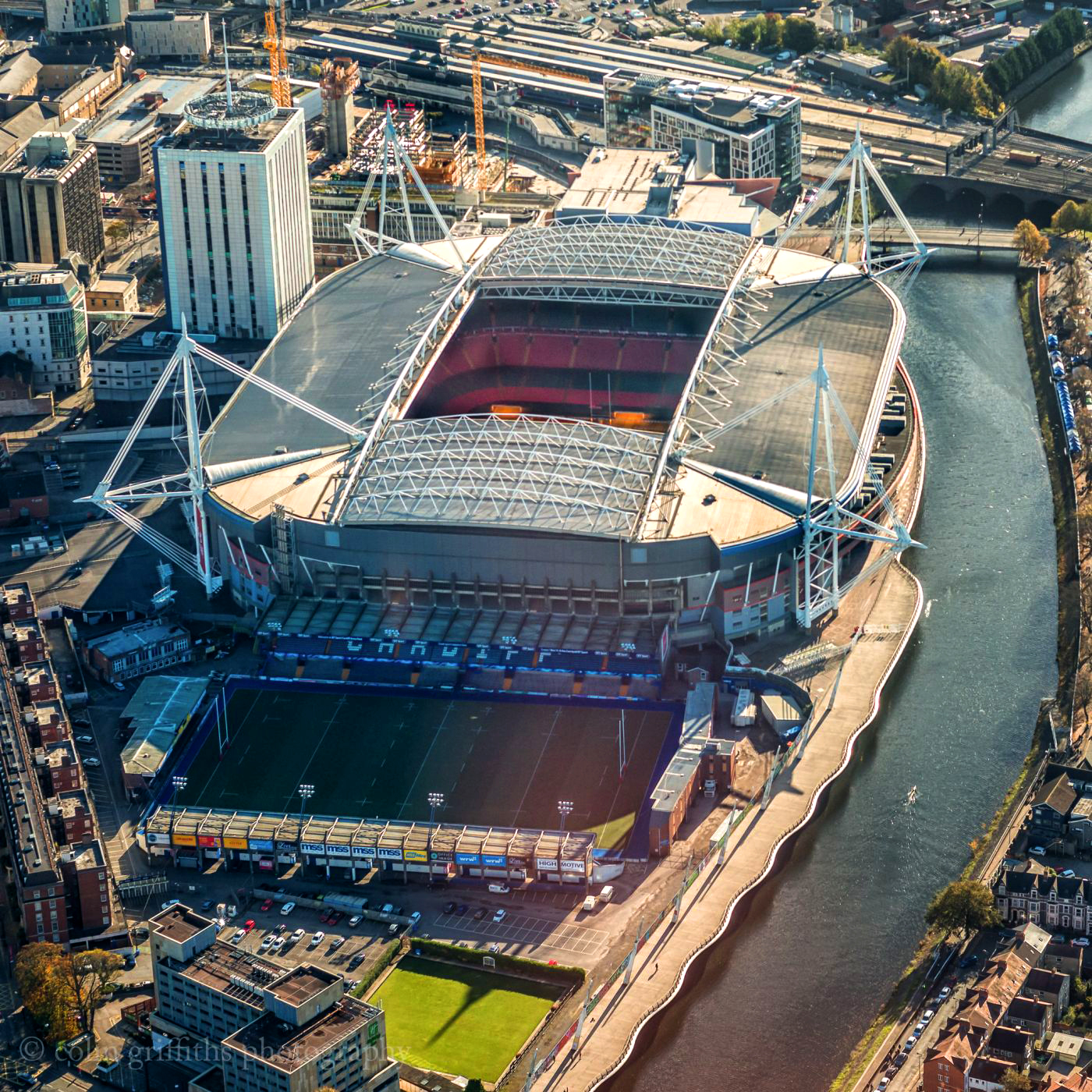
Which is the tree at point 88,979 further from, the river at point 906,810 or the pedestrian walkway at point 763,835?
the river at point 906,810

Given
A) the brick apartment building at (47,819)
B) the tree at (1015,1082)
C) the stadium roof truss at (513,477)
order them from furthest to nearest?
the stadium roof truss at (513,477) → the brick apartment building at (47,819) → the tree at (1015,1082)

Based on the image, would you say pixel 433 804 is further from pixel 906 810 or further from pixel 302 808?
pixel 906 810

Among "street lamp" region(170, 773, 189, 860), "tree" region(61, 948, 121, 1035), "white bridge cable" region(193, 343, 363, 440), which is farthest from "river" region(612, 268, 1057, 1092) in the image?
"white bridge cable" region(193, 343, 363, 440)

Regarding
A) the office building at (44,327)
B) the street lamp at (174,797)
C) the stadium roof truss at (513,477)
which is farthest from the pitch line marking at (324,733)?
the office building at (44,327)

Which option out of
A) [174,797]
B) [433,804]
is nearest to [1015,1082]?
[433,804]

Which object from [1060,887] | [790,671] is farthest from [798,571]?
[1060,887]

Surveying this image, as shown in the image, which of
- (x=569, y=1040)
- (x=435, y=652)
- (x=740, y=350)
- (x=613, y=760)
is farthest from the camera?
(x=740, y=350)

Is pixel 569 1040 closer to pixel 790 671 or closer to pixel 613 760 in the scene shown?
pixel 613 760
